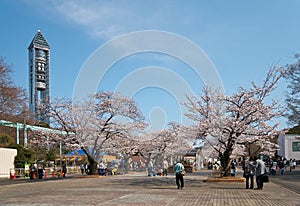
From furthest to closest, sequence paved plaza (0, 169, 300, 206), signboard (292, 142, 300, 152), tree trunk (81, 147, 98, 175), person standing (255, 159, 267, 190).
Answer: signboard (292, 142, 300, 152), tree trunk (81, 147, 98, 175), person standing (255, 159, 267, 190), paved plaza (0, 169, 300, 206)

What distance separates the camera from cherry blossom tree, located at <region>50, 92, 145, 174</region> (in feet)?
112

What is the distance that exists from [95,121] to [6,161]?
33.8 ft

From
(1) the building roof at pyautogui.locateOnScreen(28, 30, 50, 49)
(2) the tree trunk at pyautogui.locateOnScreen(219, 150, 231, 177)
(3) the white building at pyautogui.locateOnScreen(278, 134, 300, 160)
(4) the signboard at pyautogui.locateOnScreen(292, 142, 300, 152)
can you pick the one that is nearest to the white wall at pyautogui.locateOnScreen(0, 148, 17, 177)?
(2) the tree trunk at pyautogui.locateOnScreen(219, 150, 231, 177)

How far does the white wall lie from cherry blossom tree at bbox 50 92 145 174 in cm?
682

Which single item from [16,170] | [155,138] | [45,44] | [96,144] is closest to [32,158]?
[16,170]

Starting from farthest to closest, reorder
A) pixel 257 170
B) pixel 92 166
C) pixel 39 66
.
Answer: pixel 39 66 → pixel 92 166 → pixel 257 170

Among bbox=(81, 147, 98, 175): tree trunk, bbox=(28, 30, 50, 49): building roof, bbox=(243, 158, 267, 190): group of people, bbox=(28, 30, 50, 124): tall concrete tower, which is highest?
bbox=(28, 30, 50, 49): building roof

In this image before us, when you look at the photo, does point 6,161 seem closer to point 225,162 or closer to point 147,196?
point 225,162

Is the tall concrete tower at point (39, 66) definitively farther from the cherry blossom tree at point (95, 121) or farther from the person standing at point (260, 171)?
the person standing at point (260, 171)

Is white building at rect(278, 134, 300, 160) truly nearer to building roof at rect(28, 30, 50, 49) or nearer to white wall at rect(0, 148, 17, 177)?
white wall at rect(0, 148, 17, 177)

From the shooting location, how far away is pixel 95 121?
34188 mm

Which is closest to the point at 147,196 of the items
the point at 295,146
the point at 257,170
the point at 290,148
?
the point at 257,170

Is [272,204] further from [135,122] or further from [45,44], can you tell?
[45,44]

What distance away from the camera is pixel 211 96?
88.9 ft
